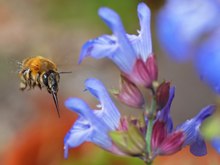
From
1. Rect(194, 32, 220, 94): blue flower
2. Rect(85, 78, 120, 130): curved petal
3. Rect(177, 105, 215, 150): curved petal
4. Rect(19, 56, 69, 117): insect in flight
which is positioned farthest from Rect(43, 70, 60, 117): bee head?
Rect(194, 32, 220, 94): blue flower

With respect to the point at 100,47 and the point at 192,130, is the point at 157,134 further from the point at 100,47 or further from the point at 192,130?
the point at 100,47

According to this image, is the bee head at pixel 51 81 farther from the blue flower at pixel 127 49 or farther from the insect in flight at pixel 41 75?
the blue flower at pixel 127 49

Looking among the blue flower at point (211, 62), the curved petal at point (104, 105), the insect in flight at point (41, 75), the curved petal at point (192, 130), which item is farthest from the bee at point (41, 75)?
the blue flower at point (211, 62)

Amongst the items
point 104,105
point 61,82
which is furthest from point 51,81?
point 61,82

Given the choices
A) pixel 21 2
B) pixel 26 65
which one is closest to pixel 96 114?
pixel 26 65

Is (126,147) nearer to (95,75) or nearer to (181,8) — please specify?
(181,8)

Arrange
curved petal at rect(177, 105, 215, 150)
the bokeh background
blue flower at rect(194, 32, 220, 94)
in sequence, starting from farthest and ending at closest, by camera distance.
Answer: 1. the bokeh background
2. curved petal at rect(177, 105, 215, 150)
3. blue flower at rect(194, 32, 220, 94)

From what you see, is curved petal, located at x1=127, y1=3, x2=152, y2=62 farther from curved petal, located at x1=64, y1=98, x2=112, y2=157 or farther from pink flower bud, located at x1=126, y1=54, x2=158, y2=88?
curved petal, located at x1=64, y1=98, x2=112, y2=157
